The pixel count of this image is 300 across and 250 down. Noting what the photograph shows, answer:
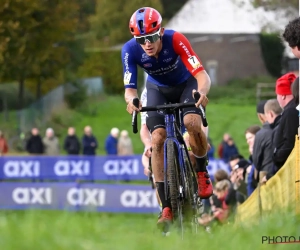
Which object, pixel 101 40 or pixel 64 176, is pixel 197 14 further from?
pixel 64 176

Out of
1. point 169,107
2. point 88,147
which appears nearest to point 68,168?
point 88,147

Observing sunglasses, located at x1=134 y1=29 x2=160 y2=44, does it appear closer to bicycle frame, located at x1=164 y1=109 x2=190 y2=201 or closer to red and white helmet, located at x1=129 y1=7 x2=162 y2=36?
red and white helmet, located at x1=129 y1=7 x2=162 y2=36

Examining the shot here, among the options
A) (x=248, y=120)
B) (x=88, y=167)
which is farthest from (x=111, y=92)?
(x=88, y=167)

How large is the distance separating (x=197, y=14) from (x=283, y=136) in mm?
54322

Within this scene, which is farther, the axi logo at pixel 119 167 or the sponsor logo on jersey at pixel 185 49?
the axi logo at pixel 119 167

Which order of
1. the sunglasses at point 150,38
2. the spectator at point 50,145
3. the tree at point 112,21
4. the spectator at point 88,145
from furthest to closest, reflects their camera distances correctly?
1. the tree at point 112,21
2. the spectator at point 88,145
3. the spectator at point 50,145
4. the sunglasses at point 150,38

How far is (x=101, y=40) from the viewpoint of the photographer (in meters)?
68.1

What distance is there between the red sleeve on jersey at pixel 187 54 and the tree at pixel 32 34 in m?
31.9

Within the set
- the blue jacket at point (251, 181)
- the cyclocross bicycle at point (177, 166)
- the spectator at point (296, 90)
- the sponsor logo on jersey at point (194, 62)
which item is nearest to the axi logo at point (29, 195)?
the blue jacket at point (251, 181)

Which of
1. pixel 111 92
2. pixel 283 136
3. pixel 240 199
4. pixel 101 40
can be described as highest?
pixel 101 40

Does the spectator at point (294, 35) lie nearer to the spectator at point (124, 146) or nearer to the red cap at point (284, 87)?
the red cap at point (284, 87)

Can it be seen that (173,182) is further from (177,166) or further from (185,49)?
(185,49)

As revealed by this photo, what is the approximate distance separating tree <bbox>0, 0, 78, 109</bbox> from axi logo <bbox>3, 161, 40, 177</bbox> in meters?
16.6

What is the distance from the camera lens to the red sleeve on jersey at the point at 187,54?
9453 mm
